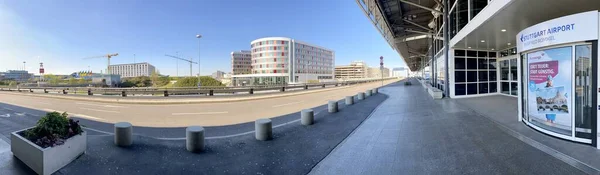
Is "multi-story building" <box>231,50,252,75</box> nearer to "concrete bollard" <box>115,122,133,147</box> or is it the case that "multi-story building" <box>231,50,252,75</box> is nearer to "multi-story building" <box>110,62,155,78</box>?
"multi-story building" <box>110,62,155,78</box>

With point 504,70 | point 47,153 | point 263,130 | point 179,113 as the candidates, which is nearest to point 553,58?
point 263,130

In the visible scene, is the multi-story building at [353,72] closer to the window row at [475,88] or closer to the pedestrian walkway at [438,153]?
the window row at [475,88]

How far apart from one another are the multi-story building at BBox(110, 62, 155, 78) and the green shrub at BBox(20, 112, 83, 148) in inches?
6845

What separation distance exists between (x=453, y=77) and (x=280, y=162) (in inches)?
625

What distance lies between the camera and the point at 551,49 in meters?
5.89

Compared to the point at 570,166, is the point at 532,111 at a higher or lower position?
higher

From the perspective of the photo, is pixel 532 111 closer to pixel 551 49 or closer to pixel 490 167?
pixel 551 49

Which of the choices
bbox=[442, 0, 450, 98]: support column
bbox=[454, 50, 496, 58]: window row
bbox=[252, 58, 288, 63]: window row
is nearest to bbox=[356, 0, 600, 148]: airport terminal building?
bbox=[442, 0, 450, 98]: support column

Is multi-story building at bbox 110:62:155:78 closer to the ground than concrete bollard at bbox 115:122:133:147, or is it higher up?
higher up

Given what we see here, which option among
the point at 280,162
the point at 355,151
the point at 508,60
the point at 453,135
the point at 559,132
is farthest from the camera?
the point at 508,60

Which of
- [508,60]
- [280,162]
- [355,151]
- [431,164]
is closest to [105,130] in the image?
[280,162]

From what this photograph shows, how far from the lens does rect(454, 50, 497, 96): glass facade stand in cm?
1666

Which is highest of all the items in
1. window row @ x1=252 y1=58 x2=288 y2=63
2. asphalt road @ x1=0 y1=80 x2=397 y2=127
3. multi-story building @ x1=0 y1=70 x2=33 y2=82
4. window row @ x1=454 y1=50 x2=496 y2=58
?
window row @ x1=252 y1=58 x2=288 y2=63

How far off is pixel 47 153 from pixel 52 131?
0.72 m
